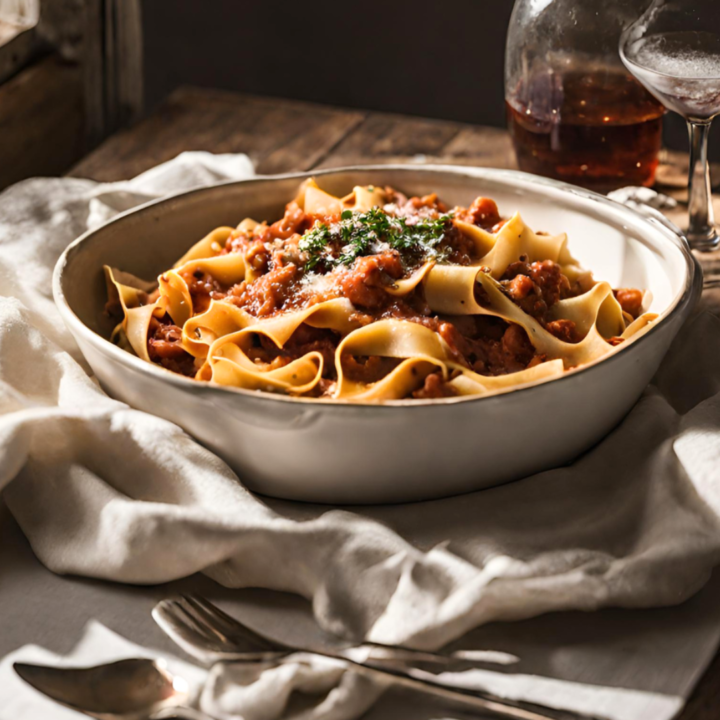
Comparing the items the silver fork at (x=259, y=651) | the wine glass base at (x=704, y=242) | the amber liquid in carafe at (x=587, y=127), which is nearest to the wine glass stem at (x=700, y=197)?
the wine glass base at (x=704, y=242)

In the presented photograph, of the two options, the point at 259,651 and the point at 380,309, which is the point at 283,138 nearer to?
the point at 380,309

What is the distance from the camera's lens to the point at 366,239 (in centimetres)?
280

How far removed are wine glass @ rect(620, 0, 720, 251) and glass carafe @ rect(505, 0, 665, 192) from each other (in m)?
0.23

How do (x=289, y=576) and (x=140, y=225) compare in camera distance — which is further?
(x=140, y=225)

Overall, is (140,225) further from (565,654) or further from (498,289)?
(565,654)

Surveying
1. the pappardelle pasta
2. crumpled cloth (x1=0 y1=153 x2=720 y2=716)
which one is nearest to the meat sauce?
the pappardelle pasta

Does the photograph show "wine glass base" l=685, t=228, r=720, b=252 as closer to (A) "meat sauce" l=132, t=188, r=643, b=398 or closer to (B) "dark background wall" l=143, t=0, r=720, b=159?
(A) "meat sauce" l=132, t=188, r=643, b=398

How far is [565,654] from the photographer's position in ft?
6.45

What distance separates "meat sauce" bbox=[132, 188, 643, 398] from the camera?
2.60 metres

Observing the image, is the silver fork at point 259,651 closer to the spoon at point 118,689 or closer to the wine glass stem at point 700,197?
the spoon at point 118,689

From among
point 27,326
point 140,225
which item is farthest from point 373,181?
point 27,326

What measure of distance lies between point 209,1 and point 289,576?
708 cm

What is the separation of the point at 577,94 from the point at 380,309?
150 centimetres

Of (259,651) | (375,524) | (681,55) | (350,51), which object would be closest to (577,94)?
(681,55)
